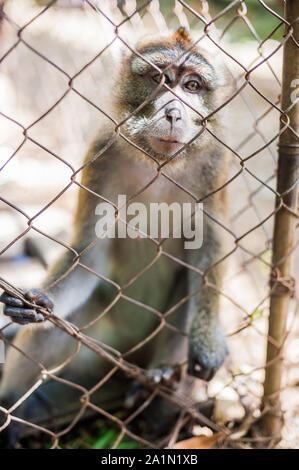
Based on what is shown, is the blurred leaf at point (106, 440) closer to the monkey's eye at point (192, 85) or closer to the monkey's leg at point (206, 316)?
the monkey's leg at point (206, 316)

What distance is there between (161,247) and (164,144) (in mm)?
488

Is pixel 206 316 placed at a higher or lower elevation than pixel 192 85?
lower

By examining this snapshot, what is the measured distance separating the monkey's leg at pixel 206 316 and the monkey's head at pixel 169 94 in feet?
2.25

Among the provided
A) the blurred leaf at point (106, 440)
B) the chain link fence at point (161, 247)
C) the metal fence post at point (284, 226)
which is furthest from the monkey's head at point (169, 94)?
the blurred leaf at point (106, 440)

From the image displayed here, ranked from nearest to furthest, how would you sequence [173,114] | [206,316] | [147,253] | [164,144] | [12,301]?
1. [12,301]
2. [173,114]
3. [164,144]
4. [206,316]
5. [147,253]

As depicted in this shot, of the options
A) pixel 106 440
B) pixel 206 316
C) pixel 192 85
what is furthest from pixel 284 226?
pixel 106 440

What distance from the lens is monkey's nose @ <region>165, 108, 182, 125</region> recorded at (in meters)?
2.27

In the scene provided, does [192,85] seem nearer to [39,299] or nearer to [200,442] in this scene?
[39,299]

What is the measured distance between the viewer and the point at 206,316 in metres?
2.91

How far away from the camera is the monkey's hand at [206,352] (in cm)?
276

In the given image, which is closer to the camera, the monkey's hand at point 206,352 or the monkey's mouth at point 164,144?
the monkey's mouth at point 164,144

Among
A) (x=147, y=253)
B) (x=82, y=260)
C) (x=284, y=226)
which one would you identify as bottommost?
(x=82, y=260)

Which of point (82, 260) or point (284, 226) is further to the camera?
point (82, 260)

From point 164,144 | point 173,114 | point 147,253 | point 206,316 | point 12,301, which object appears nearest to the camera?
point 12,301
